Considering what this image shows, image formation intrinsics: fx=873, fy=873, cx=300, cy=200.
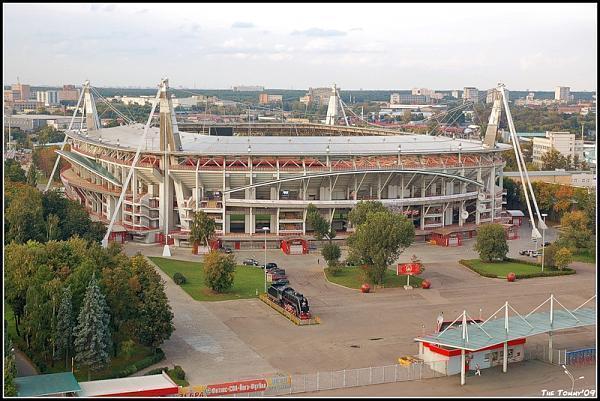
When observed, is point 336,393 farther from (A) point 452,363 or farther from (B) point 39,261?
(B) point 39,261

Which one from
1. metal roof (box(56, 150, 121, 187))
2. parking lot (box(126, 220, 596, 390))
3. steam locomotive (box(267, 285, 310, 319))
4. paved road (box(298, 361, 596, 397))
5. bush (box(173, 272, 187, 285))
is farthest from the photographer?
metal roof (box(56, 150, 121, 187))

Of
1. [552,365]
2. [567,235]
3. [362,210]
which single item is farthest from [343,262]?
[552,365]

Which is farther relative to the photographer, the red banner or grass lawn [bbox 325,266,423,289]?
the red banner

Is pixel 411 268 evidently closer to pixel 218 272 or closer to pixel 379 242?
pixel 379 242

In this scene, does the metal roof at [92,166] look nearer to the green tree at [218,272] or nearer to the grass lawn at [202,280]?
the grass lawn at [202,280]

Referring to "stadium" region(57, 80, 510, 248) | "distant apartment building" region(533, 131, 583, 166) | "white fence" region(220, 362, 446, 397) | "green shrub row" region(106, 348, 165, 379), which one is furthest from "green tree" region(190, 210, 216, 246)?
"distant apartment building" region(533, 131, 583, 166)

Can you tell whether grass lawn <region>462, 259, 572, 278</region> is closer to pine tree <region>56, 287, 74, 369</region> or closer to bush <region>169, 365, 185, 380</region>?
bush <region>169, 365, 185, 380</region>
